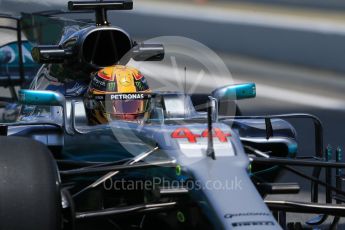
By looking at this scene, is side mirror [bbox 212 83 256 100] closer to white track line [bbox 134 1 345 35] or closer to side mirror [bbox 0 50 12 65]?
side mirror [bbox 0 50 12 65]

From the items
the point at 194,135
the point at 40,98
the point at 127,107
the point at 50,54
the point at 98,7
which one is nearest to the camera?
the point at 194,135

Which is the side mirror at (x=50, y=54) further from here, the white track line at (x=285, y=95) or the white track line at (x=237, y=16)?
the white track line at (x=237, y=16)

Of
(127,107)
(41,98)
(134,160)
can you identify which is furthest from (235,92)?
(41,98)

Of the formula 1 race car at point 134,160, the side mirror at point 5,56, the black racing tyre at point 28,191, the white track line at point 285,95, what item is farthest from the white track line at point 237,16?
the black racing tyre at point 28,191

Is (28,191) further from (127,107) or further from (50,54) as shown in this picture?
(50,54)

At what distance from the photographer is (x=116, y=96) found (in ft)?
21.1

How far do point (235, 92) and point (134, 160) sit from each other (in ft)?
3.53

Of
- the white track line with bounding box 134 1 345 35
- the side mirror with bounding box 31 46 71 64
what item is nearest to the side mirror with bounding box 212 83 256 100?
the side mirror with bounding box 31 46 71 64

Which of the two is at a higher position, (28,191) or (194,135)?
(194,135)

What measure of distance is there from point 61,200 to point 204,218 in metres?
0.75

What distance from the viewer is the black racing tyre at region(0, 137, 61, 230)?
4809 millimetres

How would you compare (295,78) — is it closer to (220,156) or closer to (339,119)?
(339,119)

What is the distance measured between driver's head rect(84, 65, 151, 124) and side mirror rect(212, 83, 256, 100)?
1.70ft

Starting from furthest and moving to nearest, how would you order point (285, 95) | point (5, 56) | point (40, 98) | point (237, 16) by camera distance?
point (237, 16), point (285, 95), point (5, 56), point (40, 98)
